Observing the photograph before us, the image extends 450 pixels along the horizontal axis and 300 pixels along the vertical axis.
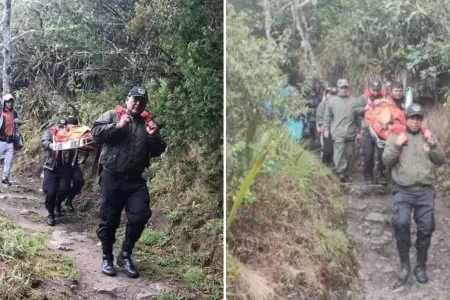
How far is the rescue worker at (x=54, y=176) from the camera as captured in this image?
11.4ft

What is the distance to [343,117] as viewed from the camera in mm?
3008

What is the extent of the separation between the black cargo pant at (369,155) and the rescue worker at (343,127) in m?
0.05

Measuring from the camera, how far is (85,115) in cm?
350

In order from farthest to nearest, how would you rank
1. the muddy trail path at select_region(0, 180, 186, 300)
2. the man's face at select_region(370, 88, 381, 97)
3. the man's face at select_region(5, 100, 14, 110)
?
1. the man's face at select_region(5, 100, 14, 110)
2. the muddy trail path at select_region(0, 180, 186, 300)
3. the man's face at select_region(370, 88, 381, 97)

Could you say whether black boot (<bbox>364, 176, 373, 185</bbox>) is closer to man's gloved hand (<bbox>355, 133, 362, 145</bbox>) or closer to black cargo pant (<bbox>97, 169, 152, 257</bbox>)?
man's gloved hand (<bbox>355, 133, 362, 145</bbox>)

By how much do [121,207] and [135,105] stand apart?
564 mm

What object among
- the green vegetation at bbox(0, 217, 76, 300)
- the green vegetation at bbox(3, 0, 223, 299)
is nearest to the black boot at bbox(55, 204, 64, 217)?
the green vegetation at bbox(0, 217, 76, 300)

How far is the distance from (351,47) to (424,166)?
2.19 feet

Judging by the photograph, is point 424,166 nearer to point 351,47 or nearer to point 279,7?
point 351,47

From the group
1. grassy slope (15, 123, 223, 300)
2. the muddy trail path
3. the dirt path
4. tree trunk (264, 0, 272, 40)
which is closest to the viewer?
the dirt path

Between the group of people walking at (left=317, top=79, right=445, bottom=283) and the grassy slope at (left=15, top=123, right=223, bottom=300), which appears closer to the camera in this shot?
the group of people walking at (left=317, top=79, right=445, bottom=283)

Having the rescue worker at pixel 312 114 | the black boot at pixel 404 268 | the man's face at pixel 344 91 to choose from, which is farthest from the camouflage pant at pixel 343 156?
the black boot at pixel 404 268

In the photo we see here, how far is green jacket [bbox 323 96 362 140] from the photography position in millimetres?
2982

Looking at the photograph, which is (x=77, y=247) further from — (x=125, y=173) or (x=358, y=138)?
(x=358, y=138)
